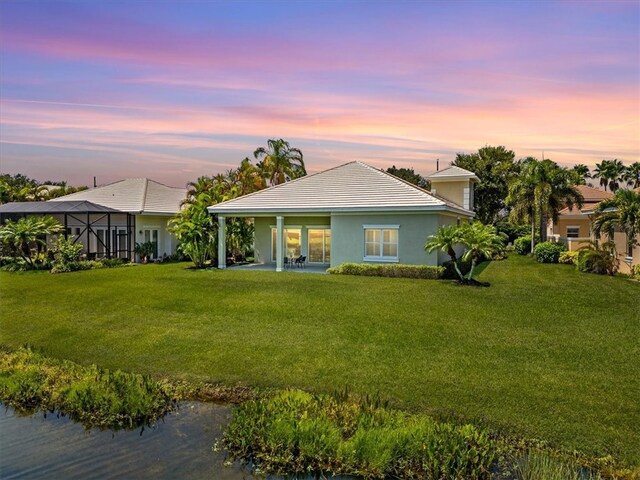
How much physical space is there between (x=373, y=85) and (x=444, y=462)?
1231 cm

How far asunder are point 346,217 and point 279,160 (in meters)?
18.1

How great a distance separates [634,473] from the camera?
643 cm

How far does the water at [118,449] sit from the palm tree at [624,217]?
62.3ft

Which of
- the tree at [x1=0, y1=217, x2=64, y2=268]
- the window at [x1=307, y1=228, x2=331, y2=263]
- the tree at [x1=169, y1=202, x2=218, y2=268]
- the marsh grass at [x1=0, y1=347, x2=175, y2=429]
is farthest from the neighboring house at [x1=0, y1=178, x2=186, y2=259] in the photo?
the marsh grass at [x1=0, y1=347, x2=175, y2=429]

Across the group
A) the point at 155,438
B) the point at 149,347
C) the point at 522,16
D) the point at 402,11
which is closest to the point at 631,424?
the point at 155,438

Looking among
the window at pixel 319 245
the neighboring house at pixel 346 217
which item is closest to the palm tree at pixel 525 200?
the neighboring house at pixel 346 217

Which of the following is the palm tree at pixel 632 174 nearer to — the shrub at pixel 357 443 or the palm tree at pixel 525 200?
the palm tree at pixel 525 200

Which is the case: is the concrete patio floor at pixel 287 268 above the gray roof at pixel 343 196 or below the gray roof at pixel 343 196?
below

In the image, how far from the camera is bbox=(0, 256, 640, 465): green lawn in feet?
27.9

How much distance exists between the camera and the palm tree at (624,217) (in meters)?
19.9

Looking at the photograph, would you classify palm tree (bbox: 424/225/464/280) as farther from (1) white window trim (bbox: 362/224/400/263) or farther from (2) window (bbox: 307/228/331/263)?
(2) window (bbox: 307/228/331/263)

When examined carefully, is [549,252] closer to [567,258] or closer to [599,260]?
[567,258]

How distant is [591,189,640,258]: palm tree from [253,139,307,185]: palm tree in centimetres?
2483

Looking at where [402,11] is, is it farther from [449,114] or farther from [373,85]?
[449,114]
